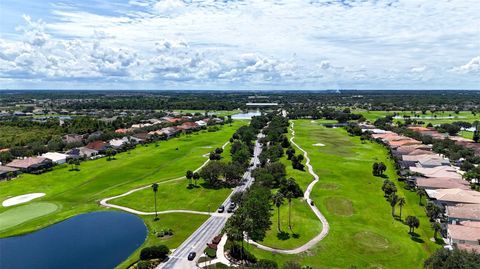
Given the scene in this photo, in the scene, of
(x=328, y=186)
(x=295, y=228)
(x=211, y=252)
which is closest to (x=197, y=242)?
(x=211, y=252)

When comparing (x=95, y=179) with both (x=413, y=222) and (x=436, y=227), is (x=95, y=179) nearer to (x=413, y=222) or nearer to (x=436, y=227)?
(x=413, y=222)

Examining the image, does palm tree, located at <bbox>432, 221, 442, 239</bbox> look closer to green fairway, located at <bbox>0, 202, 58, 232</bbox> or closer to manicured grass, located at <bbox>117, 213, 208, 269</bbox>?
manicured grass, located at <bbox>117, 213, 208, 269</bbox>

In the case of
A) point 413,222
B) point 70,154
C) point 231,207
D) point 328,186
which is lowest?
point 231,207

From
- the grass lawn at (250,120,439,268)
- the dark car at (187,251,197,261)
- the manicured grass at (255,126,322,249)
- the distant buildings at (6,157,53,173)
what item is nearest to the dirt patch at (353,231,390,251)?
the grass lawn at (250,120,439,268)

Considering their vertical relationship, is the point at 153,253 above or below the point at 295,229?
above

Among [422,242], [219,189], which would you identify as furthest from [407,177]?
[219,189]

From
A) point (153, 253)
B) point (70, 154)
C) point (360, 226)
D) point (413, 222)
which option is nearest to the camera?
point (153, 253)

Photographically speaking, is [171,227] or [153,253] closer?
[153,253]

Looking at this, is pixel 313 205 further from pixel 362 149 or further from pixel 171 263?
pixel 362 149

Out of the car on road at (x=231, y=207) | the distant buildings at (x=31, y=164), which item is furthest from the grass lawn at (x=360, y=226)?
the distant buildings at (x=31, y=164)
